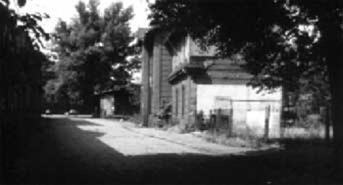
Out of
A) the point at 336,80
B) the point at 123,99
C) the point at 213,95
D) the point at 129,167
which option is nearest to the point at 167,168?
the point at 129,167

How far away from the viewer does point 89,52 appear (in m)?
83.2

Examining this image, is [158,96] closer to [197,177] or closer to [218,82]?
[218,82]

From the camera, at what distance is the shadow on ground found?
12.3 metres

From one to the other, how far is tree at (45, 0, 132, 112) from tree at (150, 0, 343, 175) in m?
68.3

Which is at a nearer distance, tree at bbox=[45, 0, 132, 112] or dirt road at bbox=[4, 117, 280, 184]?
dirt road at bbox=[4, 117, 280, 184]

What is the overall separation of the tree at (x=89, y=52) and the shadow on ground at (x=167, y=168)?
6504cm

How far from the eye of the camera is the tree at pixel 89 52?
8375 centimetres

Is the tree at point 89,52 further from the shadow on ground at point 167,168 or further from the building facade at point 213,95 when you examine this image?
the shadow on ground at point 167,168

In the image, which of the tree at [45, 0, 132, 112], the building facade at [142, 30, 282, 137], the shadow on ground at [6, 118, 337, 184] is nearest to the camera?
the shadow on ground at [6, 118, 337, 184]

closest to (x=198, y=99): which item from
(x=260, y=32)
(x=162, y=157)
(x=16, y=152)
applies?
(x=162, y=157)

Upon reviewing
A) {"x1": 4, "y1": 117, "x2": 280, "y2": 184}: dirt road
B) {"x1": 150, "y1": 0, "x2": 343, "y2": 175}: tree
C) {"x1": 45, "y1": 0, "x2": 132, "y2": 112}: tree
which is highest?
{"x1": 45, "y1": 0, "x2": 132, "y2": 112}: tree

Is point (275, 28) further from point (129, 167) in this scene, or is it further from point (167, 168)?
point (129, 167)

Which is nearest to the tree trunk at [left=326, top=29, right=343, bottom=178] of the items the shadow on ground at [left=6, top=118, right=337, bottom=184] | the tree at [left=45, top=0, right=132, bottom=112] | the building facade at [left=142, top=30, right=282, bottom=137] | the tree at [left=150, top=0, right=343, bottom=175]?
the tree at [left=150, top=0, right=343, bottom=175]

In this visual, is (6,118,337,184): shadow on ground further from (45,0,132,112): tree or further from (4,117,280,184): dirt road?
(45,0,132,112): tree
